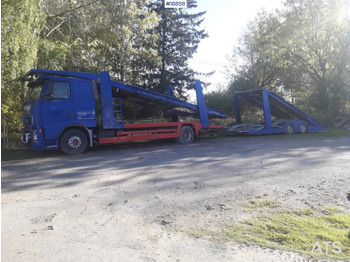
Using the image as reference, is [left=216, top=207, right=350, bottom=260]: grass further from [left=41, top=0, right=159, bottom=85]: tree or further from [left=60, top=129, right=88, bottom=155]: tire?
[left=41, top=0, right=159, bottom=85]: tree

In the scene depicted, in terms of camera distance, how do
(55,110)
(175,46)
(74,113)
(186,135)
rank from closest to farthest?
1. (55,110)
2. (74,113)
3. (186,135)
4. (175,46)

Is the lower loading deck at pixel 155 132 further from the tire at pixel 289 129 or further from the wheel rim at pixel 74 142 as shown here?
the tire at pixel 289 129

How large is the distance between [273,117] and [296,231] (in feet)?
57.8

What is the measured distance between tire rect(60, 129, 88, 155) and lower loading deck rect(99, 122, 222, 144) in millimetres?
713

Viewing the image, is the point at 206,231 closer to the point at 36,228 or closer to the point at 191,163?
the point at 36,228

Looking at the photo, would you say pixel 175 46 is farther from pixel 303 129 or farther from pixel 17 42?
pixel 17 42

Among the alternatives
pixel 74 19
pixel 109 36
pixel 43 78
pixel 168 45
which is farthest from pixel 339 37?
pixel 43 78

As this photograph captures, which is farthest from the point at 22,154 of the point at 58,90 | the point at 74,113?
the point at 58,90

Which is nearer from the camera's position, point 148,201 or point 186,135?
point 148,201

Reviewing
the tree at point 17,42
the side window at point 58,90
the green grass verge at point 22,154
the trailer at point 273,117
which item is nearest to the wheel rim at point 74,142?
the green grass verge at point 22,154

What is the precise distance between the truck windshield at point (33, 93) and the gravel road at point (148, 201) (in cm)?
278

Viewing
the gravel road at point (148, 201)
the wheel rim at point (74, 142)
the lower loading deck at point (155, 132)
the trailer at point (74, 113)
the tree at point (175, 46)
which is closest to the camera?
the gravel road at point (148, 201)

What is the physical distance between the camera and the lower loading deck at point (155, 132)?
464 inches

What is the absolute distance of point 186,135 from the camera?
1413 cm
